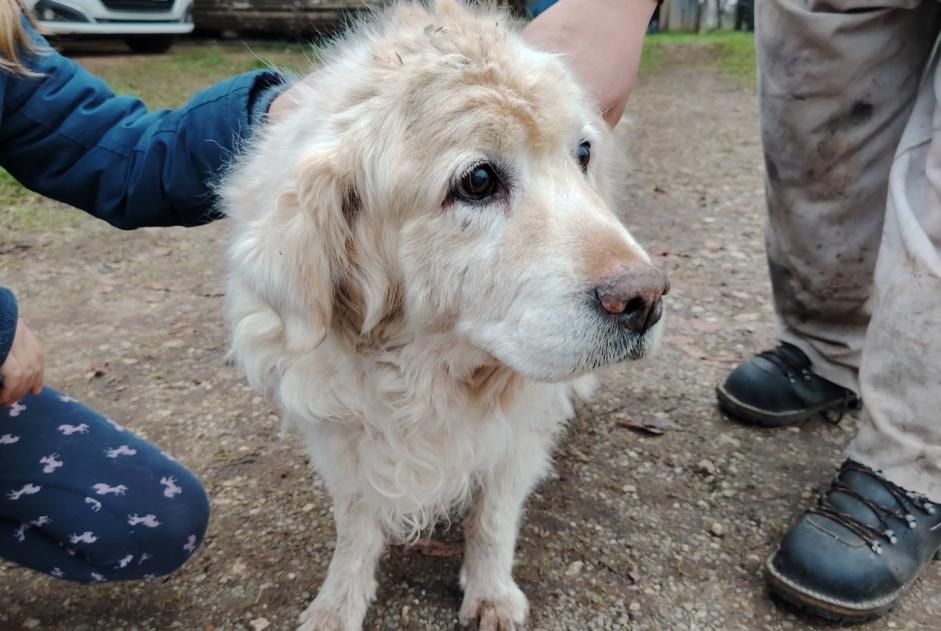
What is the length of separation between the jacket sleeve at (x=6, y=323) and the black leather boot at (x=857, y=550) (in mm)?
1881

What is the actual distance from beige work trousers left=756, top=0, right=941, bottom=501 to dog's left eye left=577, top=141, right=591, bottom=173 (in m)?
0.76

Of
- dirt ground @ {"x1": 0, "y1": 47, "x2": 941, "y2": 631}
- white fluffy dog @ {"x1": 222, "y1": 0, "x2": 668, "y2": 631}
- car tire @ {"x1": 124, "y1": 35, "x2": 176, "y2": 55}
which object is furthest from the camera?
car tire @ {"x1": 124, "y1": 35, "x2": 176, "y2": 55}

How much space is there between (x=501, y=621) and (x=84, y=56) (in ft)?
35.1

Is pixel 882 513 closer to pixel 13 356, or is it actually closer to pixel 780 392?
pixel 780 392

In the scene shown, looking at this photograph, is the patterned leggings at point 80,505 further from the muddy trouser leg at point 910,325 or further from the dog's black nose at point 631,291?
the muddy trouser leg at point 910,325

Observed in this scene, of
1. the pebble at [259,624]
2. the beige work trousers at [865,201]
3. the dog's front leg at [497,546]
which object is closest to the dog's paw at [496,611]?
the dog's front leg at [497,546]

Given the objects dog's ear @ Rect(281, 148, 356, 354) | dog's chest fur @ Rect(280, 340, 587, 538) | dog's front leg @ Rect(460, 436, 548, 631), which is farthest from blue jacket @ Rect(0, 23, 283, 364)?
dog's front leg @ Rect(460, 436, 548, 631)

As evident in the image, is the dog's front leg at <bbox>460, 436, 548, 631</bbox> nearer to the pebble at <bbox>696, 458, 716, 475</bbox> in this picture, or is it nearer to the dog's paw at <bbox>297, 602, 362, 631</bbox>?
the dog's paw at <bbox>297, 602, 362, 631</bbox>

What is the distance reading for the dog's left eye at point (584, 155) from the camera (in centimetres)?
190

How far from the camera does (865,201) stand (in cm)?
236

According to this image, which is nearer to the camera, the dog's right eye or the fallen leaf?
the dog's right eye

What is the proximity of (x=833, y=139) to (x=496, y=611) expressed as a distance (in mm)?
1642

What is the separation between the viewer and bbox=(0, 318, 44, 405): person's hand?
5.24 ft

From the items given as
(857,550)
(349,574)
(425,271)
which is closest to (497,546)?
(349,574)
